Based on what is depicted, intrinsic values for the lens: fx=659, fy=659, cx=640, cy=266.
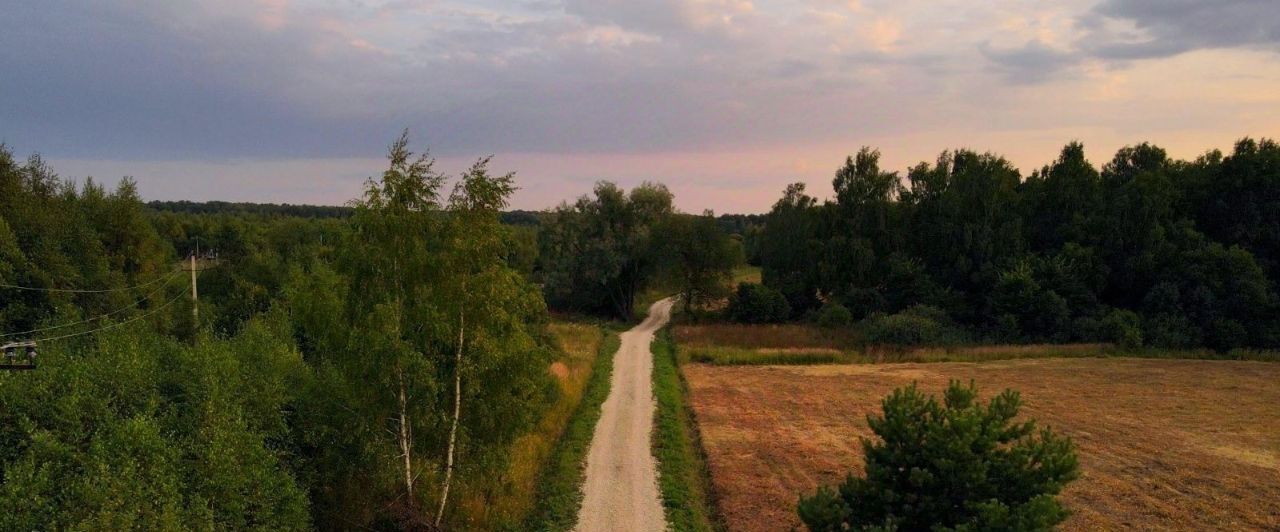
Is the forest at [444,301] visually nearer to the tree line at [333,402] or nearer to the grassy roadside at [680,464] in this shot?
the tree line at [333,402]

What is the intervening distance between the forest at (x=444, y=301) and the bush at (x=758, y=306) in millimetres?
273

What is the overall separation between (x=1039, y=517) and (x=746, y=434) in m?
16.5

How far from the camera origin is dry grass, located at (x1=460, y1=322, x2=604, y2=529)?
15.3 m

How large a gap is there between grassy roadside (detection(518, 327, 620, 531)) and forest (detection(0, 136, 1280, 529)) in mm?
918

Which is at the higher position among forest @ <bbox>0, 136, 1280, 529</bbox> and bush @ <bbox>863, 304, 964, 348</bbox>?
forest @ <bbox>0, 136, 1280, 529</bbox>

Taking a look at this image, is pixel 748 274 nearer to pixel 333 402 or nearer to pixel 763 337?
pixel 763 337

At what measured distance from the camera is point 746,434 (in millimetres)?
23875

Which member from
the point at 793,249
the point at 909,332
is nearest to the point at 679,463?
the point at 909,332

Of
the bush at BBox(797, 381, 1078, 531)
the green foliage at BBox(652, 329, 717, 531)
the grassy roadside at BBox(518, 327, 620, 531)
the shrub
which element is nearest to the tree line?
the grassy roadside at BBox(518, 327, 620, 531)

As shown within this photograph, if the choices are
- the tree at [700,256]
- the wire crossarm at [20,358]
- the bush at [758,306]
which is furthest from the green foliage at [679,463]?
the tree at [700,256]

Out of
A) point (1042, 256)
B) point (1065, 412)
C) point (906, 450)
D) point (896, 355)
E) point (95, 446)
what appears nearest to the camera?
point (95, 446)

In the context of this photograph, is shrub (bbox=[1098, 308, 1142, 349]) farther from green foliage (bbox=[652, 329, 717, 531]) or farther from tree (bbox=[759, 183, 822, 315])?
green foliage (bbox=[652, 329, 717, 531])

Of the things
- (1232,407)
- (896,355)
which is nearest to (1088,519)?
(1232,407)

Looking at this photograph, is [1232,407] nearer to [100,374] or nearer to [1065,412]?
[1065,412]
